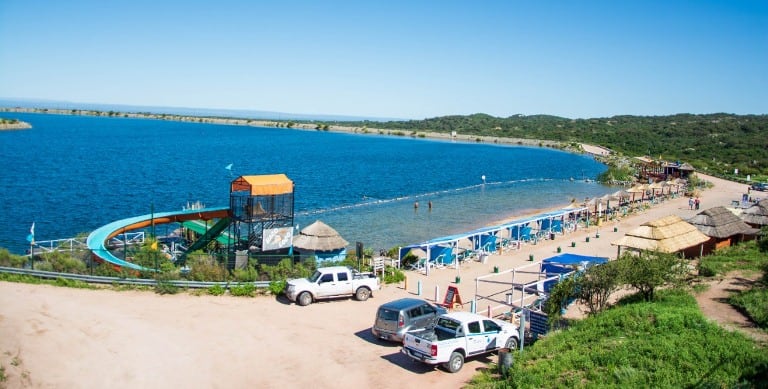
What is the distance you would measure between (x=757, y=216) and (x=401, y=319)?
1047 inches

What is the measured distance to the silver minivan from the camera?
51.2ft

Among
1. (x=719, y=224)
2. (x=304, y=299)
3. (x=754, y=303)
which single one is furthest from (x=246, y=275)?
(x=719, y=224)

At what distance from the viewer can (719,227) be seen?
91.4 ft

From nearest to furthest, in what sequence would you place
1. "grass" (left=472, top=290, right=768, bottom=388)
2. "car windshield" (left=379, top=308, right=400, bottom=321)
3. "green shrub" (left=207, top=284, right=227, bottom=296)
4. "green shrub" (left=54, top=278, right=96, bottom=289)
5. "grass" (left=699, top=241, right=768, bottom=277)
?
"grass" (left=472, top=290, right=768, bottom=388) → "car windshield" (left=379, top=308, right=400, bottom=321) → "green shrub" (left=54, top=278, right=96, bottom=289) → "green shrub" (left=207, top=284, right=227, bottom=296) → "grass" (left=699, top=241, right=768, bottom=277)

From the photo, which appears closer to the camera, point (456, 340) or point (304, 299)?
point (456, 340)

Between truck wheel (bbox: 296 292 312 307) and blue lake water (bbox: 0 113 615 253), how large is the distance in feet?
55.3

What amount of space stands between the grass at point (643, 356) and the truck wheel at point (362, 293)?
7.16m

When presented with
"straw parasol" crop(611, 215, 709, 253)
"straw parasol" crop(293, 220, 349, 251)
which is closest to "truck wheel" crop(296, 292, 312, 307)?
"straw parasol" crop(293, 220, 349, 251)

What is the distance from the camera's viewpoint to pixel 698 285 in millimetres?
19422

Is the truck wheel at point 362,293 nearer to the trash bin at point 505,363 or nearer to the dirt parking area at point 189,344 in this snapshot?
the dirt parking area at point 189,344

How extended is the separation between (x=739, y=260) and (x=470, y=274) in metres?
11.5

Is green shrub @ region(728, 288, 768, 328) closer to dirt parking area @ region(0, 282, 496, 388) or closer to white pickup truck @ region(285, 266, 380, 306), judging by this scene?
dirt parking area @ region(0, 282, 496, 388)

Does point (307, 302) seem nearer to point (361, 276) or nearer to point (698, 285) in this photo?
point (361, 276)

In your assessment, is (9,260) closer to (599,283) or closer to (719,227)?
(599,283)
